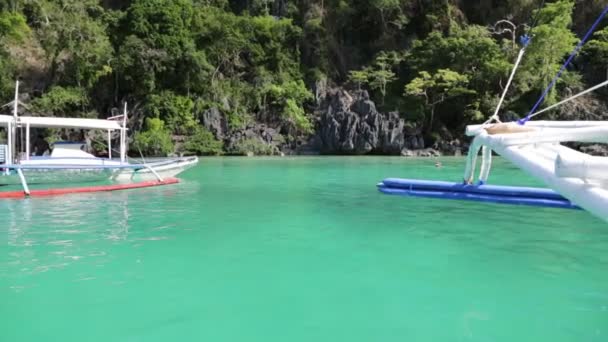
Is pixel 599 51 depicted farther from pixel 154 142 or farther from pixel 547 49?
pixel 154 142

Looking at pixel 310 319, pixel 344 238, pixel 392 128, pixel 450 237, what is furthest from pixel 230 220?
pixel 392 128

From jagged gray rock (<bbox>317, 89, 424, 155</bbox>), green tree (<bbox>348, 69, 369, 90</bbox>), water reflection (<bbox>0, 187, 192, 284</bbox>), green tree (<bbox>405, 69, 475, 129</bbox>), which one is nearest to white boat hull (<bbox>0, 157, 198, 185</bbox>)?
water reflection (<bbox>0, 187, 192, 284</bbox>)

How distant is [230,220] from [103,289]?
4387mm

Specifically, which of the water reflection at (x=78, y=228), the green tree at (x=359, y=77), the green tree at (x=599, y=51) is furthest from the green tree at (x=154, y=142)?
the green tree at (x=599, y=51)

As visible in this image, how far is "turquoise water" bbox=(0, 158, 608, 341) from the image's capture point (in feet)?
14.1

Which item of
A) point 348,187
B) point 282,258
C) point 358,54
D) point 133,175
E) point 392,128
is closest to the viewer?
point 282,258

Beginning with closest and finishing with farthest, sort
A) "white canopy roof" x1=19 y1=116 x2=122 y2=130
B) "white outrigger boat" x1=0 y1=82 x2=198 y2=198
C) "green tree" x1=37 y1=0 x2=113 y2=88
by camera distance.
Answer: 1. "white outrigger boat" x1=0 y1=82 x2=198 y2=198
2. "white canopy roof" x1=19 y1=116 x2=122 y2=130
3. "green tree" x1=37 y1=0 x2=113 y2=88

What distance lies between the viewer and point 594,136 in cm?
338

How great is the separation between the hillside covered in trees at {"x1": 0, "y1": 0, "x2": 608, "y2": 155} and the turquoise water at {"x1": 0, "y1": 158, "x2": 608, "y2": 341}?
91.4 feet

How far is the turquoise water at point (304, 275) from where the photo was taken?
430cm

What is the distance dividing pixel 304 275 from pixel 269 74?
3762 cm

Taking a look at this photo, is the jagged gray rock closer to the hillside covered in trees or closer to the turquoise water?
the hillside covered in trees

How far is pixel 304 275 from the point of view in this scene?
5785mm

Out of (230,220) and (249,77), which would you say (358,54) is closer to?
(249,77)
